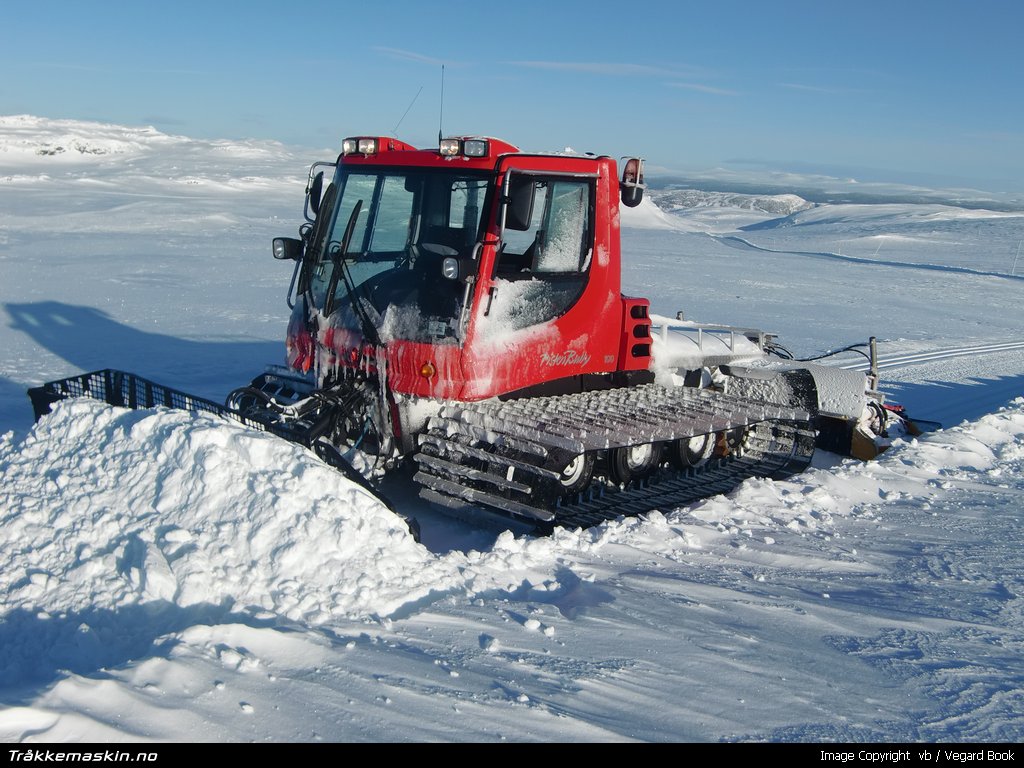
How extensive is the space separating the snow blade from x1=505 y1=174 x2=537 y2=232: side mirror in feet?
5.89

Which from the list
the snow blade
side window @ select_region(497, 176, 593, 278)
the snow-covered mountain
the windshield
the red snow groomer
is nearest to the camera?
the snow blade

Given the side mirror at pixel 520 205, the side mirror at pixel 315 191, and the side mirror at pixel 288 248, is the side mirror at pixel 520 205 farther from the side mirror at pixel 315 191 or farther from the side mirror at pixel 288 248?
the side mirror at pixel 288 248

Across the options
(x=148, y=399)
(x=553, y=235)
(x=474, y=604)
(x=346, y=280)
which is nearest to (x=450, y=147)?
(x=553, y=235)

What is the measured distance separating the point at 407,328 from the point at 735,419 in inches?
101

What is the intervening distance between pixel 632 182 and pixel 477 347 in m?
1.81

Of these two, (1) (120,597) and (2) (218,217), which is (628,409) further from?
(2) (218,217)

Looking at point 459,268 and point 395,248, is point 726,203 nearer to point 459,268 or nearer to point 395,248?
point 395,248

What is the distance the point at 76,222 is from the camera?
24797mm

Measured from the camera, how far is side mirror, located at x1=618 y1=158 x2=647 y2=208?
671cm

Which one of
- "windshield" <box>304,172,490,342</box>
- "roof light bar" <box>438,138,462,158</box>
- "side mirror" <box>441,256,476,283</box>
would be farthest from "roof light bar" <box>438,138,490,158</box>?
"side mirror" <box>441,256,476,283</box>

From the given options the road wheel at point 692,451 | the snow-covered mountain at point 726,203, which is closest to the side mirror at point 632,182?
the road wheel at point 692,451

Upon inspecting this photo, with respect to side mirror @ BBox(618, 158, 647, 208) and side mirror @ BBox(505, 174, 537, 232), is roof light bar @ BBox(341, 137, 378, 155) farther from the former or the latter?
side mirror @ BBox(618, 158, 647, 208)

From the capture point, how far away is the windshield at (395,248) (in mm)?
6086

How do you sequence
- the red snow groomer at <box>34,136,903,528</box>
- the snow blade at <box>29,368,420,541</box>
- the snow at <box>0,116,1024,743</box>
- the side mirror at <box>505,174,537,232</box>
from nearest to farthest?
the snow at <box>0,116,1024,743</box> → the snow blade at <box>29,368,420,541</box> → the side mirror at <box>505,174,537,232</box> → the red snow groomer at <box>34,136,903,528</box>
